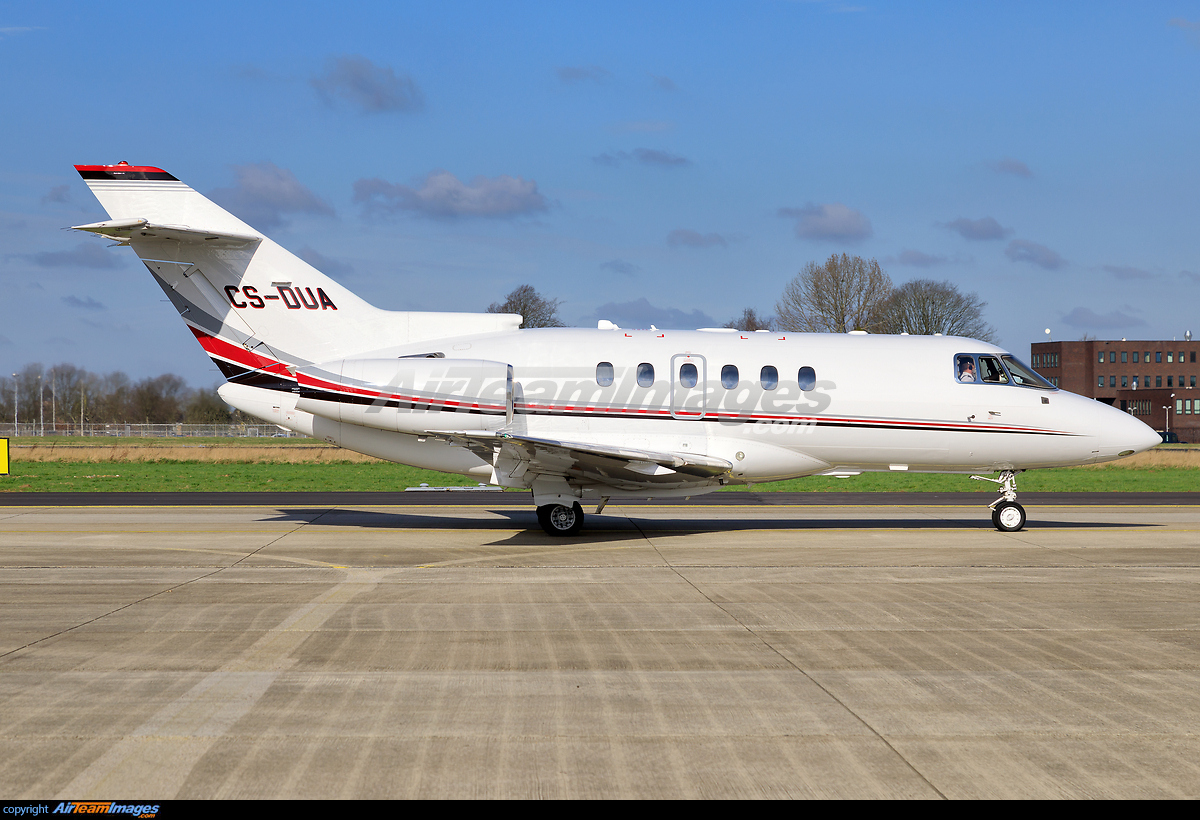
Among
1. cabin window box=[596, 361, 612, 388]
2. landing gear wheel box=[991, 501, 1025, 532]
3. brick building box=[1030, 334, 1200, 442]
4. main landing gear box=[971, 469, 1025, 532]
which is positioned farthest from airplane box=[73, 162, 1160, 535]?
brick building box=[1030, 334, 1200, 442]

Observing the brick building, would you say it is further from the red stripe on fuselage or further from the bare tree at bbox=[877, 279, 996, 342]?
the red stripe on fuselage

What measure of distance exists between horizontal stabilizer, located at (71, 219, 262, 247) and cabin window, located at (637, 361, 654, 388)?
706 cm

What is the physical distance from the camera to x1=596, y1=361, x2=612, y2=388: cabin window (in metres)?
16.1

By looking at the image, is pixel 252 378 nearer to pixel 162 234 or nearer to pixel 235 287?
pixel 235 287

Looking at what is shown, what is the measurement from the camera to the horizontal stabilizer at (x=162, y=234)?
14.9 meters

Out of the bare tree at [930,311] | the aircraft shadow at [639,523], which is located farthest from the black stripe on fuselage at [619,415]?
the bare tree at [930,311]

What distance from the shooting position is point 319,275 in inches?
657

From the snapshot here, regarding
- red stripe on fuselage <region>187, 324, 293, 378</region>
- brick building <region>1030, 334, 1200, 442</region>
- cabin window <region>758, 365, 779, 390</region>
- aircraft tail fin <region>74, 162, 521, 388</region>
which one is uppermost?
brick building <region>1030, 334, 1200, 442</region>

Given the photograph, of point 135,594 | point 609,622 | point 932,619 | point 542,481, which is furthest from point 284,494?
point 932,619

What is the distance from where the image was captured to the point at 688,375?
16172 millimetres

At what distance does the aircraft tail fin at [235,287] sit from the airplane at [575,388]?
0.03 m

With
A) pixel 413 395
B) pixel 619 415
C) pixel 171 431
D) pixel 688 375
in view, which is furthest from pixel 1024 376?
pixel 171 431

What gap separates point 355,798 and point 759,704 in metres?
3.04

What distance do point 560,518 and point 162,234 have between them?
8.24 m
